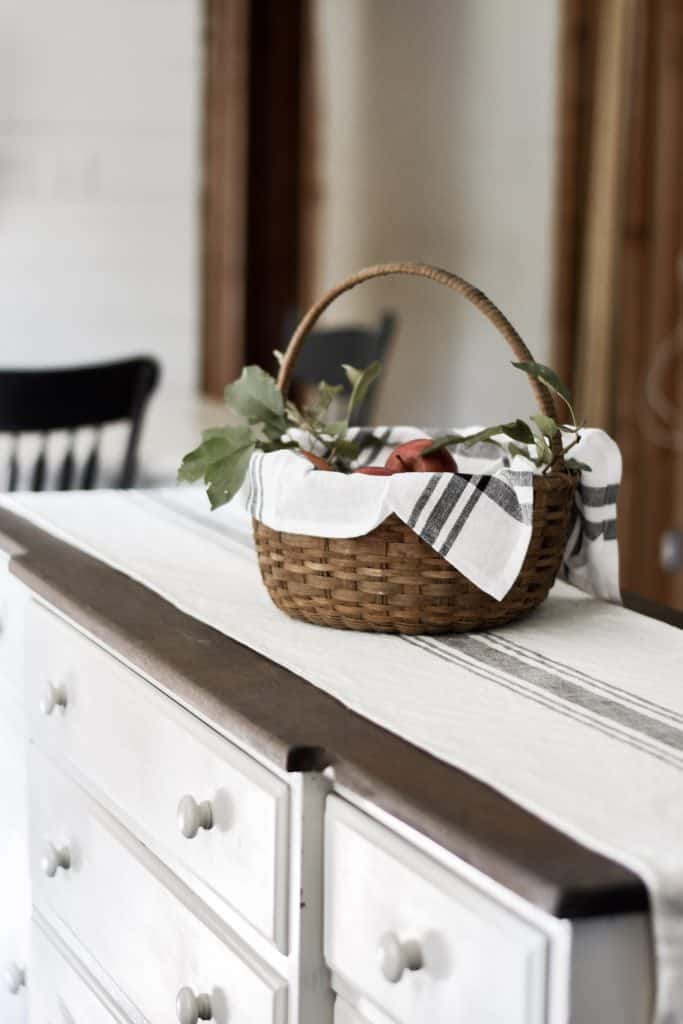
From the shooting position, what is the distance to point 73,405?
2.11 m

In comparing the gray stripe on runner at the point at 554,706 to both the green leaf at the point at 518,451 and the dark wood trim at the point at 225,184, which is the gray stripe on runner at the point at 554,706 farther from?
the dark wood trim at the point at 225,184

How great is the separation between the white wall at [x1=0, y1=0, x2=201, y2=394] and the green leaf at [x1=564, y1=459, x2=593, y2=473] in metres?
3.00

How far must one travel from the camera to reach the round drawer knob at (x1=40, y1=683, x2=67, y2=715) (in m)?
1.24

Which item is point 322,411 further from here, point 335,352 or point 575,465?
point 335,352

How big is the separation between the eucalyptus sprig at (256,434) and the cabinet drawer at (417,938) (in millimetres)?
335

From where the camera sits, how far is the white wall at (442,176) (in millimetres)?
3818

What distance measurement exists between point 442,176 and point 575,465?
3.23 metres

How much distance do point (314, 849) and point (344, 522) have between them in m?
0.26

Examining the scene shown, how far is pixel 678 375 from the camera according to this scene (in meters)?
3.08

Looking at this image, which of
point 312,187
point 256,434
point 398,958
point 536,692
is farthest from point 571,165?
point 398,958

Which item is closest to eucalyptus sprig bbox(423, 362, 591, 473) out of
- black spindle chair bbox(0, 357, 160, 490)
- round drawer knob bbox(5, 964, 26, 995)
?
round drawer knob bbox(5, 964, 26, 995)

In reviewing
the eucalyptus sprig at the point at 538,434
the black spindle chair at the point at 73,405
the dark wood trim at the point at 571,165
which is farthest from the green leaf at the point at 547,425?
the dark wood trim at the point at 571,165

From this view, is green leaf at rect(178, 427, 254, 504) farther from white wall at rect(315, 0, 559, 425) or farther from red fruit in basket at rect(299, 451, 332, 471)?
white wall at rect(315, 0, 559, 425)

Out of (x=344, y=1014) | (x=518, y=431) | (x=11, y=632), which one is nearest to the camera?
(x=344, y=1014)
